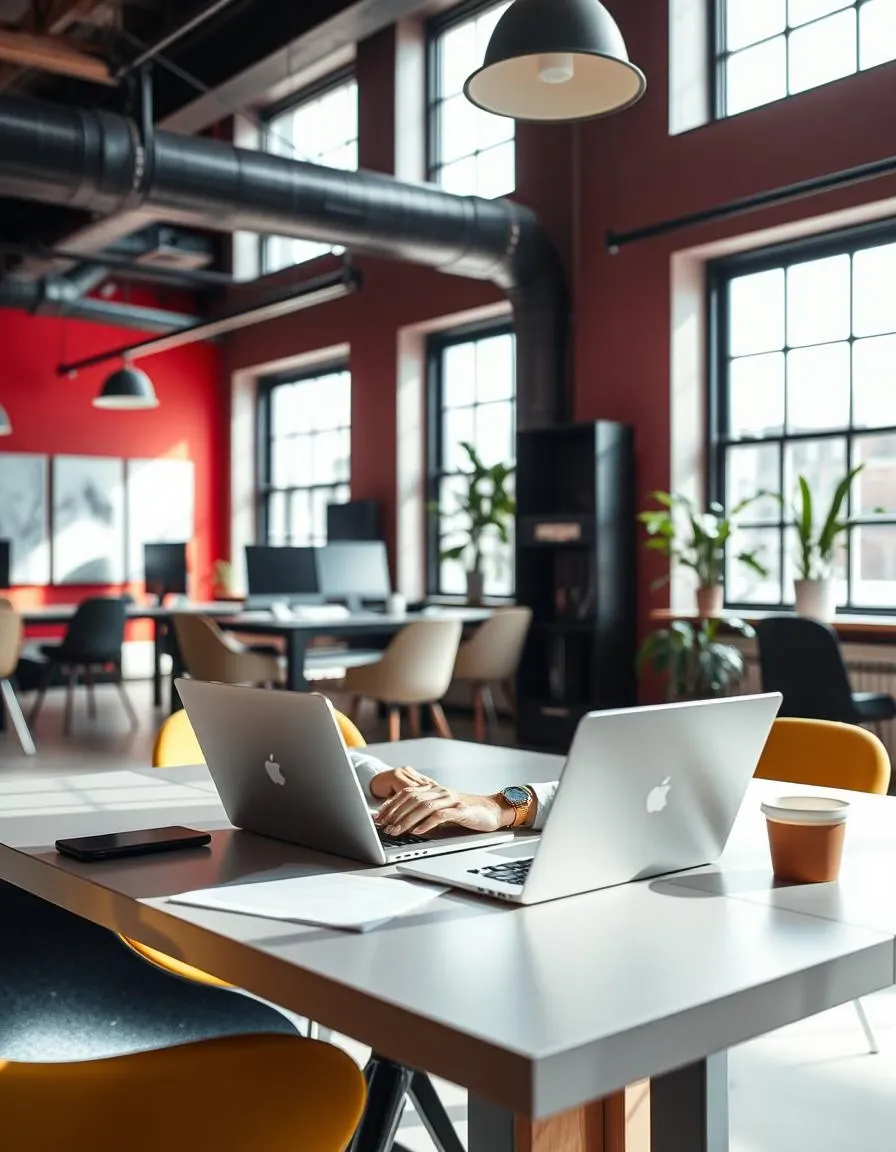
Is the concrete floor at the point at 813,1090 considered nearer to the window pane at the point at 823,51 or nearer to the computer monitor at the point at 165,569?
the window pane at the point at 823,51

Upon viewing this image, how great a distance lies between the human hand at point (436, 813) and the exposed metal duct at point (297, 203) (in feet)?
16.9

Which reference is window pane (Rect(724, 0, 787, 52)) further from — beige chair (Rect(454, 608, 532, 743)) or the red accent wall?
the red accent wall

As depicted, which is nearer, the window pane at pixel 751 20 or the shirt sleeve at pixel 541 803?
the shirt sleeve at pixel 541 803

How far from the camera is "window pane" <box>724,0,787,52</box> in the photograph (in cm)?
684

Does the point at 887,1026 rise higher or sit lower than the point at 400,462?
lower

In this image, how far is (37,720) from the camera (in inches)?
332

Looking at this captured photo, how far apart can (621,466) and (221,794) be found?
5876mm

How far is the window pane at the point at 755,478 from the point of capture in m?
7.06

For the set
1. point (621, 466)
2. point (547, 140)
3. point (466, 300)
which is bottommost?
point (621, 466)

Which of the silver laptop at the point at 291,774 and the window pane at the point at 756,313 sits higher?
the window pane at the point at 756,313

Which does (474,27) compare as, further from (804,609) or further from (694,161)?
(804,609)

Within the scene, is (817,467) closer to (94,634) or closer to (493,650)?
(493,650)

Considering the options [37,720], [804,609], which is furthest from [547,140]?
[37,720]

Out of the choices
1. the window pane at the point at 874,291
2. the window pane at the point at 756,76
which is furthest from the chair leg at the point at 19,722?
the window pane at the point at 756,76
